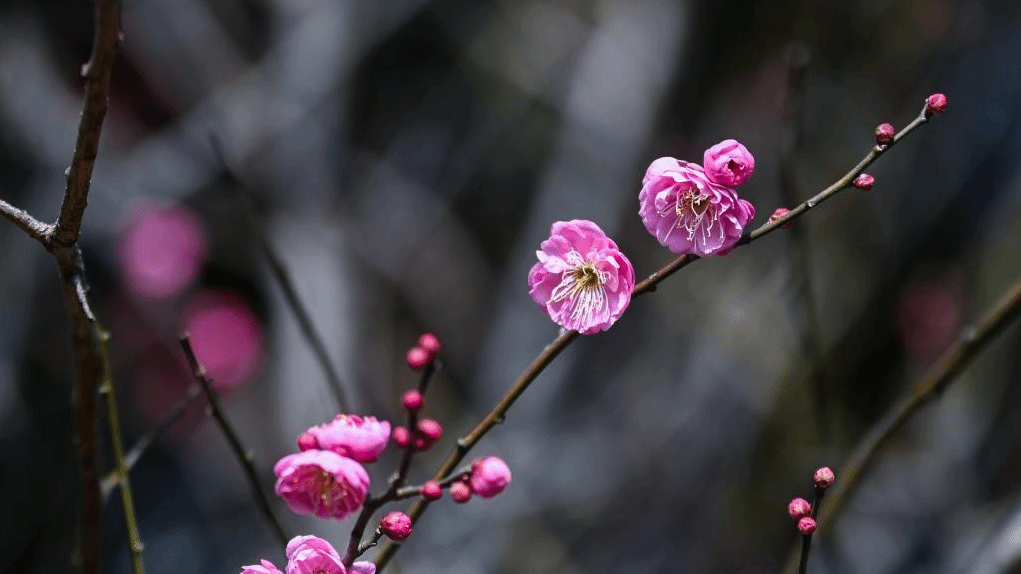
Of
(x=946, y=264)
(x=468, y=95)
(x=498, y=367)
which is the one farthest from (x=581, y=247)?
(x=468, y=95)

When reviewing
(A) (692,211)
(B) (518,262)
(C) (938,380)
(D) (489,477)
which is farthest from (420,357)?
(B) (518,262)

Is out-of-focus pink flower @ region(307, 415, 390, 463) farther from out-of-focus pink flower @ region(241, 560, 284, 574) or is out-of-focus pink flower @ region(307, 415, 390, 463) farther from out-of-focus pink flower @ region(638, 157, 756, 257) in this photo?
out-of-focus pink flower @ region(638, 157, 756, 257)

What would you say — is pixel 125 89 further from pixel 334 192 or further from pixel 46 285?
pixel 334 192

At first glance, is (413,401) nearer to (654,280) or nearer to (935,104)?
(654,280)

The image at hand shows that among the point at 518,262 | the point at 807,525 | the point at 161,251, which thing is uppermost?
the point at 161,251

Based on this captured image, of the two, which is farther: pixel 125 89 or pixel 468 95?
pixel 468 95

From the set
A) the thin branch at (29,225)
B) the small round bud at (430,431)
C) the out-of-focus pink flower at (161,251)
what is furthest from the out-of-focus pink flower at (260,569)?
the out-of-focus pink flower at (161,251)
